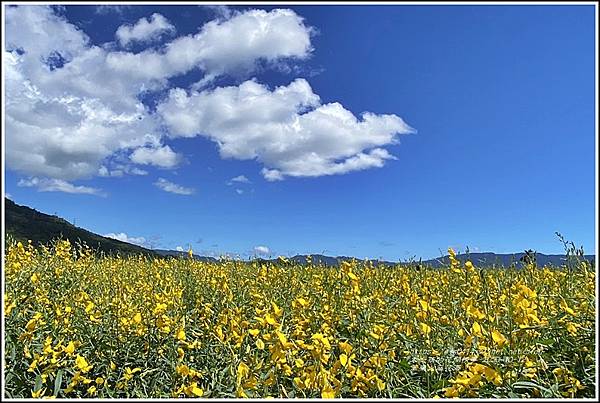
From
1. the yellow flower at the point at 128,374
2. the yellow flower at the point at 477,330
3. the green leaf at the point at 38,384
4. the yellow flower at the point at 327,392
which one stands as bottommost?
the green leaf at the point at 38,384

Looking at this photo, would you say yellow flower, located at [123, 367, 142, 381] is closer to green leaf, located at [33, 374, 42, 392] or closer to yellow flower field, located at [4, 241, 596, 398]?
yellow flower field, located at [4, 241, 596, 398]

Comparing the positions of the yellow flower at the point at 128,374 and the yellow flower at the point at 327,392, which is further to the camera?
the yellow flower at the point at 128,374

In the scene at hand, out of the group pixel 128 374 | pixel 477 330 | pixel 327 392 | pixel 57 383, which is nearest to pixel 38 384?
pixel 57 383

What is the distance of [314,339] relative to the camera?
2.25 m

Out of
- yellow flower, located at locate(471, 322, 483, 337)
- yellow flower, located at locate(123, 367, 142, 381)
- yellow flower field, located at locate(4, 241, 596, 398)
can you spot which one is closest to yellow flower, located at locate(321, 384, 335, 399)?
yellow flower field, located at locate(4, 241, 596, 398)

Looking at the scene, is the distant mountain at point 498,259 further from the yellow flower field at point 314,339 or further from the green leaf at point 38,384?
the green leaf at point 38,384

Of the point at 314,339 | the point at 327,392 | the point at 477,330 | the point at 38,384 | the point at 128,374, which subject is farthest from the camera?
the point at 128,374

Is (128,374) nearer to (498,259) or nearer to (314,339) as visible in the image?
(314,339)

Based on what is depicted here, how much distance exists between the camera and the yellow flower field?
2.14 meters

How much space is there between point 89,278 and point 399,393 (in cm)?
356

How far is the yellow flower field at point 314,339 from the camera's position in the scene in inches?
84.1

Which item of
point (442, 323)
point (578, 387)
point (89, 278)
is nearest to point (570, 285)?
point (442, 323)

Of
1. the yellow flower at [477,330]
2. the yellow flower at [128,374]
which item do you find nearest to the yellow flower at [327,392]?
the yellow flower at [477,330]

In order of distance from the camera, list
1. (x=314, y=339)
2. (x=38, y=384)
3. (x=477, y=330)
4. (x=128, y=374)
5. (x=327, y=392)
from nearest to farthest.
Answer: (x=327, y=392), (x=477, y=330), (x=314, y=339), (x=38, y=384), (x=128, y=374)
